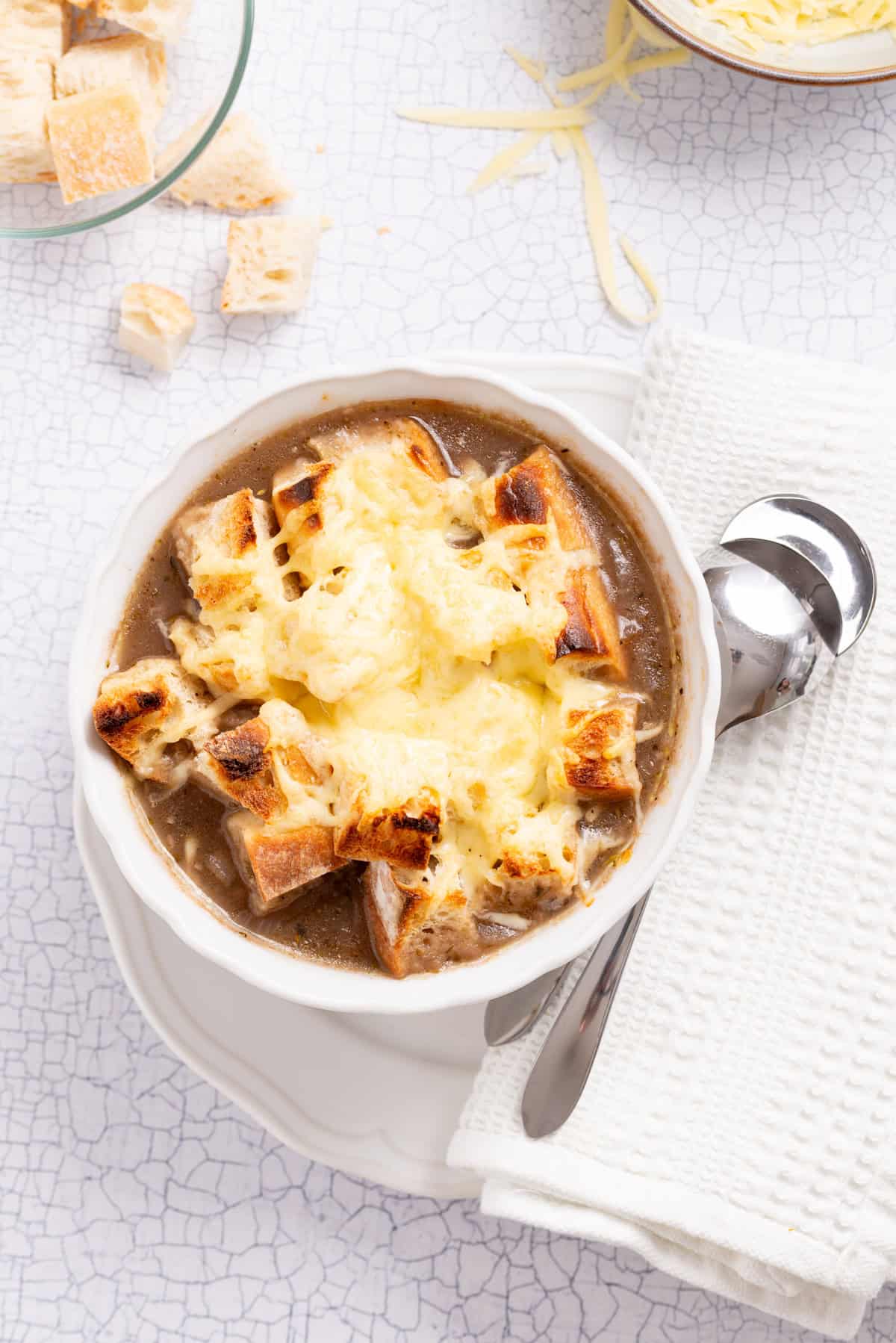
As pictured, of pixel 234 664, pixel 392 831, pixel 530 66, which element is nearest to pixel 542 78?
pixel 530 66

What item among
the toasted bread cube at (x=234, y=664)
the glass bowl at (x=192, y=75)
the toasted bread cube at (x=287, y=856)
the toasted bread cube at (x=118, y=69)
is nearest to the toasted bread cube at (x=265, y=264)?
the glass bowl at (x=192, y=75)

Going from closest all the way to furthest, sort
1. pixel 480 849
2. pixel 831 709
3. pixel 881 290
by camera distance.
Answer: pixel 480 849, pixel 831 709, pixel 881 290

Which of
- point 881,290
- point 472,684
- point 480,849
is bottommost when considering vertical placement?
point 480,849

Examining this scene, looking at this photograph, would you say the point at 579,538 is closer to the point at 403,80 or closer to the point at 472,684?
the point at 472,684

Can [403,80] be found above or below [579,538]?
above

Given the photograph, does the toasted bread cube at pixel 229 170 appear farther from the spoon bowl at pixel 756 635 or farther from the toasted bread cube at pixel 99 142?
the spoon bowl at pixel 756 635

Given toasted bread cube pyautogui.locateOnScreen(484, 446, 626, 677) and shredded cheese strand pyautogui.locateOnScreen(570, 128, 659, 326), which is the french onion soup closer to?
toasted bread cube pyautogui.locateOnScreen(484, 446, 626, 677)

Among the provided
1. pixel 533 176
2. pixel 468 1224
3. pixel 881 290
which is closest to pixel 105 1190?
pixel 468 1224
